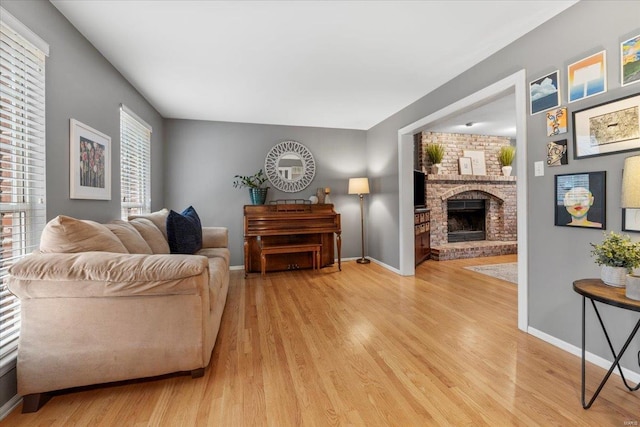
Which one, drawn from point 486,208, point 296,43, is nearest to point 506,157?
point 486,208

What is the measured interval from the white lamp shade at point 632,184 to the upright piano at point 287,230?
3.19m

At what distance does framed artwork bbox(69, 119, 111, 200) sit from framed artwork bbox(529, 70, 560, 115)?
343 centimetres

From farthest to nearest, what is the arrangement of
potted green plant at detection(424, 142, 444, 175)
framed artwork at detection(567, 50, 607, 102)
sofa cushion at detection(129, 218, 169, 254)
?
potted green plant at detection(424, 142, 444, 175), sofa cushion at detection(129, 218, 169, 254), framed artwork at detection(567, 50, 607, 102)

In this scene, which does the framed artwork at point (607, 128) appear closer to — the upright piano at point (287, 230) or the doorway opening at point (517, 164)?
the doorway opening at point (517, 164)

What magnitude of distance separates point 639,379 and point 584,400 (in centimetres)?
49

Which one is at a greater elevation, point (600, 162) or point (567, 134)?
point (567, 134)

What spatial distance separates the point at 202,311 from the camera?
64.5 inches

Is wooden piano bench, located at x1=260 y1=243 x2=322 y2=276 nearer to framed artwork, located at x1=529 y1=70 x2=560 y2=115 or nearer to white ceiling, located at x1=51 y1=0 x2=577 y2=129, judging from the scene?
white ceiling, located at x1=51 y1=0 x2=577 y2=129

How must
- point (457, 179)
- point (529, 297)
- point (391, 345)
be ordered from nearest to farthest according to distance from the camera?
1. point (391, 345)
2. point (529, 297)
3. point (457, 179)

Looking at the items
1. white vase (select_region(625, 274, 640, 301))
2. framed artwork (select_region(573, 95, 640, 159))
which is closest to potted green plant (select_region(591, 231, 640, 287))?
white vase (select_region(625, 274, 640, 301))

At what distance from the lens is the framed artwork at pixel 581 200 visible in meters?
1.75

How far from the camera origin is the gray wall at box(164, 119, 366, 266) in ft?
14.2

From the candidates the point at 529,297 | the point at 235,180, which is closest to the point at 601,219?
the point at 529,297

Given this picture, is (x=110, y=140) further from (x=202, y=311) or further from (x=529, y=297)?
(x=529, y=297)
